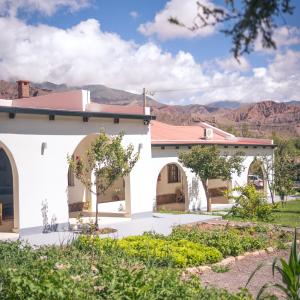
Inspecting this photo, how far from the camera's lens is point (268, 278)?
902cm

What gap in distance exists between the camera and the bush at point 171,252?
30.7 ft

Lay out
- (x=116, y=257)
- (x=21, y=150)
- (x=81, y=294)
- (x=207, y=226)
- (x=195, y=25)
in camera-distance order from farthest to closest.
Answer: (x=207, y=226)
(x=21, y=150)
(x=116, y=257)
(x=81, y=294)
(x=195, y=25)

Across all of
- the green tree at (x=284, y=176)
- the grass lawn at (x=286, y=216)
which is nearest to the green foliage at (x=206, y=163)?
the grass lawn at (x=286, y=216)

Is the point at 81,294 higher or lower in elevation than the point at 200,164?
lower

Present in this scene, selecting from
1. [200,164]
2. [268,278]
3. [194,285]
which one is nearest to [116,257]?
[194,285]

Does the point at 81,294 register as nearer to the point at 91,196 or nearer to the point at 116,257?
the point at 116,257

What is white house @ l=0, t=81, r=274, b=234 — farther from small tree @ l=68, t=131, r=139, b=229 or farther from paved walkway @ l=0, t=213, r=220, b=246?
small tree @ l=68, t=131, r=139, b=229

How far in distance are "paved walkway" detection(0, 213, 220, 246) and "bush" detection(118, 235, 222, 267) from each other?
303 cm

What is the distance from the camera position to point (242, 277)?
9.12 meters

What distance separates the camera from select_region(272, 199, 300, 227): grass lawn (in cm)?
1608

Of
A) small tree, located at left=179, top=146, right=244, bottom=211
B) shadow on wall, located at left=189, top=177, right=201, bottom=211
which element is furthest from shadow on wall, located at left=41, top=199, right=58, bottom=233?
shadow on wall, located at left=189, top=177, right=201, bottom=211

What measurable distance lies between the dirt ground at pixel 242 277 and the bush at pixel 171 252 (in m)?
0.41

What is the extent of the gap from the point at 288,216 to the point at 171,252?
10.6 meters

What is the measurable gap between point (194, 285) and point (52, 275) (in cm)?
229
